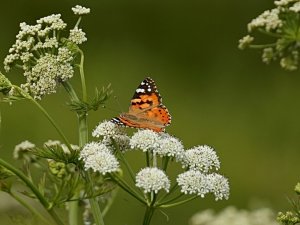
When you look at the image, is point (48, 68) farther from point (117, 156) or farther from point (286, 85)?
point (286, 85)

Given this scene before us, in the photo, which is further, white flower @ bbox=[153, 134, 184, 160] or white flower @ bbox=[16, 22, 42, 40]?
white flower @ bbox=[16, 22, 42, 40]

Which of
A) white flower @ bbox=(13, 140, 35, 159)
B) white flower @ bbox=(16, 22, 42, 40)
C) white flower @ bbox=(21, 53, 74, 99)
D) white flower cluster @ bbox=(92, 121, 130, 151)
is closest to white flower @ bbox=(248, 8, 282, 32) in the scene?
white flower cluster @ bbox=(92, 121, 130, 151)

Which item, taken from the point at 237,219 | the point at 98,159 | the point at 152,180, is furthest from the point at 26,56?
the point at 237,219

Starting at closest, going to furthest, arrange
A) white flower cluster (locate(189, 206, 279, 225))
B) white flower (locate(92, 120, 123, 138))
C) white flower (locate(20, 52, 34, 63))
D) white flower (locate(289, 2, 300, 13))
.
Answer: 1. white flower (locate(289, 2, 300, 13))
2. white flower (locate(92, 120, 123, 138))
3. white flower (locate(20, 52, 34, 63))
4. white flower cluster (locate(189, 206, 279, 225))

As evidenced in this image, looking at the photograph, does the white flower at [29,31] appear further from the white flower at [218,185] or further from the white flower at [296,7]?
the white flower at [296,7]

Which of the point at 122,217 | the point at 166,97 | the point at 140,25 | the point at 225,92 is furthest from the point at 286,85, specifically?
the point at 122,217

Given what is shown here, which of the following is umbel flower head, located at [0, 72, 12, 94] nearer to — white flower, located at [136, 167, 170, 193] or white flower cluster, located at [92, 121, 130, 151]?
white flower cluster, located at [92, 121, 130, 151]

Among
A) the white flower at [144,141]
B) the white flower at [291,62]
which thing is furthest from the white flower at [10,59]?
the white flower at [291,62]

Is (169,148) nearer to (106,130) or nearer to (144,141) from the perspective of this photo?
(144,141)
